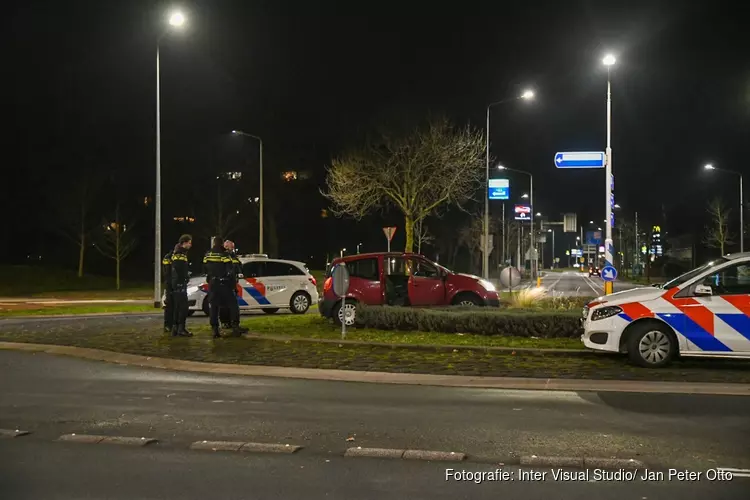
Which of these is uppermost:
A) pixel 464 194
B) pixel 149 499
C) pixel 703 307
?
pixel 464 194

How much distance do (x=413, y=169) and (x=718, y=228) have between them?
3955cm

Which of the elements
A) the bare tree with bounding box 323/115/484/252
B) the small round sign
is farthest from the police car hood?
the bare tree with bounding box 323/115/484/252

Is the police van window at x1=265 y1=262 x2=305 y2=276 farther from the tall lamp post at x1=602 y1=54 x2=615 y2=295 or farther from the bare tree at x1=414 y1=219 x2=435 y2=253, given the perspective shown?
the bare tree at x1=414 y1=219 x2=435 y2=253

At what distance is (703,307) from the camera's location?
36.3 ft

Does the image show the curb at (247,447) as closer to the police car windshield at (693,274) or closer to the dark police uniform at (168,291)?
the police car windshield at (693,274)

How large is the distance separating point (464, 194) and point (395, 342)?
20.1m

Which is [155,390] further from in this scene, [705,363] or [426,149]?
[426,149]

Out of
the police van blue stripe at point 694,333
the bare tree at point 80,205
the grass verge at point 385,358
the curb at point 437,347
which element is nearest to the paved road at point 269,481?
the grass verge at point 385,358

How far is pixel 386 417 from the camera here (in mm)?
8156

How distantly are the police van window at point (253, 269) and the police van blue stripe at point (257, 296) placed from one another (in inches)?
14.5

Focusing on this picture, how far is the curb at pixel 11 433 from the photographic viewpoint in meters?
7.30

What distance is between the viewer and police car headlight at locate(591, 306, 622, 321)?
37.6 ft

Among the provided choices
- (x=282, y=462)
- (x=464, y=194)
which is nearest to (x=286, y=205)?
(x=464, y=194)

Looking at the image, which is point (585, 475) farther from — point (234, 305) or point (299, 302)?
point (299, 302)
